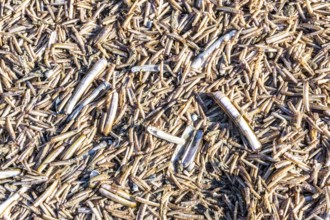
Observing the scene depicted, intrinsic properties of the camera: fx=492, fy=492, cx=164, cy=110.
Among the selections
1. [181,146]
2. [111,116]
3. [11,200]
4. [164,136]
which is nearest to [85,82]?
[111,116]

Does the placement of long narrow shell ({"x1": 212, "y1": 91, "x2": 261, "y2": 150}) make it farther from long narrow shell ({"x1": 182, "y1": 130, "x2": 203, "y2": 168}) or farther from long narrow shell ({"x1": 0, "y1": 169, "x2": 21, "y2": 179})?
long narrow shell ({"x1": 0, "y1": 169, "x2": 21, "y2": 179})

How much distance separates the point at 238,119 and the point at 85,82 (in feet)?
2.88

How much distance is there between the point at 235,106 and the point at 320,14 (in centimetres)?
78

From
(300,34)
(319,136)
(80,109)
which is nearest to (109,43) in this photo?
(80,109)

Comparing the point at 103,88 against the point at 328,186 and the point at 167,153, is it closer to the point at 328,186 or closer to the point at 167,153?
the point at 167,153

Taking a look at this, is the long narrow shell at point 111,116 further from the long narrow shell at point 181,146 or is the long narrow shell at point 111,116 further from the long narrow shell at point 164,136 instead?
the long narrow shell at point 181,146

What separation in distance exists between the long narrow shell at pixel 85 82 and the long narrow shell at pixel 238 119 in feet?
2.22

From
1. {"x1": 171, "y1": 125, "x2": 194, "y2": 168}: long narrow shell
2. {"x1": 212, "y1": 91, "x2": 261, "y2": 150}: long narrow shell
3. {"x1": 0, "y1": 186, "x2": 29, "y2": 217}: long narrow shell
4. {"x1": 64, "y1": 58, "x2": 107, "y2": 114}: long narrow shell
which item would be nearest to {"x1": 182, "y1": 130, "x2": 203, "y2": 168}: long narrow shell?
{"x1": 171, "y1": 125, "x2": 194, "y2": 168}: long narrow shell

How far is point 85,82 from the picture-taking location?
2766 mm

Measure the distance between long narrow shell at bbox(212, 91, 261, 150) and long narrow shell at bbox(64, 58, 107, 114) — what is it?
0.68m

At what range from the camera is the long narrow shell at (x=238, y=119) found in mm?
2678

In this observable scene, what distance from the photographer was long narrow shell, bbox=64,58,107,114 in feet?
9.02

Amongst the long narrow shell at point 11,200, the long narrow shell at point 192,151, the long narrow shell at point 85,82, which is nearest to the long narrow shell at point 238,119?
the long narrow shell at point 192,151

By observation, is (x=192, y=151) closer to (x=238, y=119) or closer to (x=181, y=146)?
(x=181, y=146)
